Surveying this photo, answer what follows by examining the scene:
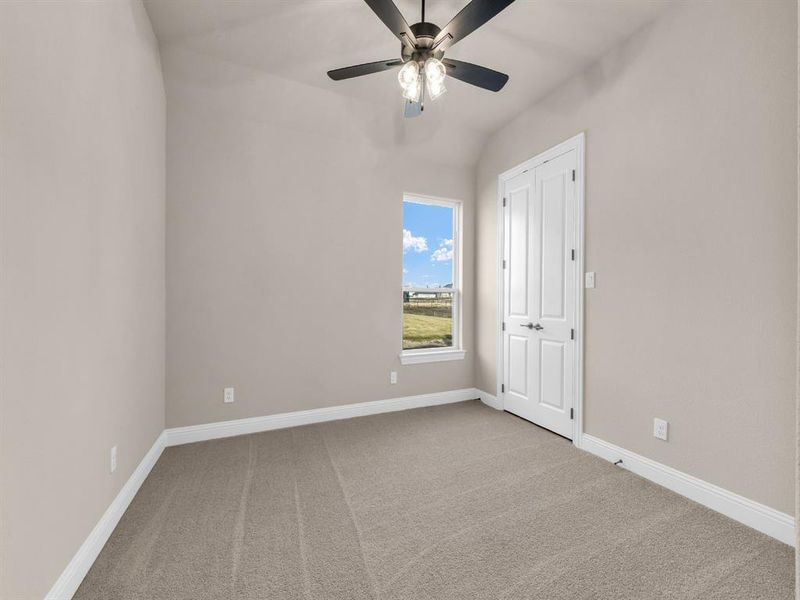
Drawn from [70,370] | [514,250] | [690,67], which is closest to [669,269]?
[690,67]

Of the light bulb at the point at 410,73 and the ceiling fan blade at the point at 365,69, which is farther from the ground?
the ceiling fan blade at the point at 365,69

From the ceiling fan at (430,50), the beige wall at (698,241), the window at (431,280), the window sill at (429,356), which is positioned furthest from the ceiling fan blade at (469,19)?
the window sill at (429,356)

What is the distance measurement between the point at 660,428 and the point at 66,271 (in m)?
3.31

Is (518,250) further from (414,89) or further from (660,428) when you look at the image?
(414,89)

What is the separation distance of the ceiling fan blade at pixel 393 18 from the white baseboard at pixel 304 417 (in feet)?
9.74

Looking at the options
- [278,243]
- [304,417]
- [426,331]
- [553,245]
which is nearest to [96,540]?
[304,417]

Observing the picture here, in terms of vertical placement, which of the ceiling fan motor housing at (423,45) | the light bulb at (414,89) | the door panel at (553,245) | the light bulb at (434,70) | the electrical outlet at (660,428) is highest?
the ceiling fan motor housing at (423,45)

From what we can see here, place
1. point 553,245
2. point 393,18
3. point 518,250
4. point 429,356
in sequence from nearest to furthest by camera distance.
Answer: point 393,18 < point 553,245 < point 518,250 < point 429,356

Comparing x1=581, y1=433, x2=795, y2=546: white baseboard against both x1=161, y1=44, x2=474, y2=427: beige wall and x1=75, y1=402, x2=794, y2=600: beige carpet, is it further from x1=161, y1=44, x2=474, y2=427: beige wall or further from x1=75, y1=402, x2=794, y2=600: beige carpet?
x1=161, y1=44, x2=474, y2=427: beige wall

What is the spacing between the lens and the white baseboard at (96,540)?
4.39 feet

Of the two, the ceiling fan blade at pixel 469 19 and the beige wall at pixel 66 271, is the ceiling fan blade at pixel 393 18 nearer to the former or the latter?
the ceiling fan blade at pixel 469 19

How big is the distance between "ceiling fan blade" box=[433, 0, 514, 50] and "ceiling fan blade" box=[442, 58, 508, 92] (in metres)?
0.16

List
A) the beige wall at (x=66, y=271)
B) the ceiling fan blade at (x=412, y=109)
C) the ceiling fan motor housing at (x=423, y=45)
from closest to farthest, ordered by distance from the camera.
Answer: the beige wall at (x=66, y=271)
the ceiling fan motor housing at (x=423, y=45)
the ceiling fan blade at (x=412, y=109)

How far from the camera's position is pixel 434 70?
6.38ft
